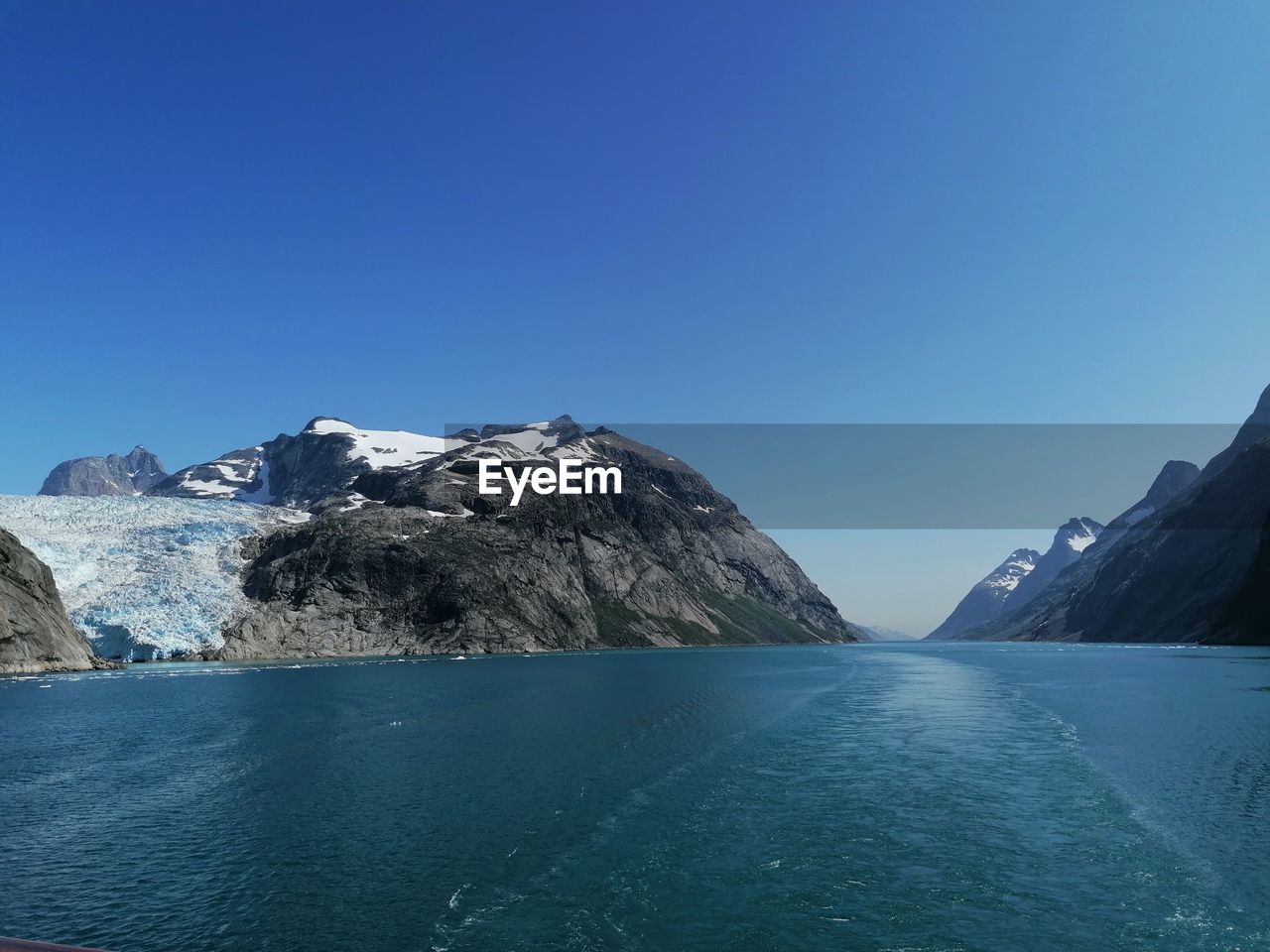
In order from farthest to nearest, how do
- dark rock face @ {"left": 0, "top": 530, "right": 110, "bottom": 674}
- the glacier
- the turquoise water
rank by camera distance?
the glacier < dark rock face @ {"left": 0, "top": 530, "right": 110, "bottom": 674} < the turquoise water

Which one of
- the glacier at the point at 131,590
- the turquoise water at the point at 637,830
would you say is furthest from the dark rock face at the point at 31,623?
the turquoise water at the point at 637,830

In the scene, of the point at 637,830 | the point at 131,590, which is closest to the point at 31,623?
the point at 131,590

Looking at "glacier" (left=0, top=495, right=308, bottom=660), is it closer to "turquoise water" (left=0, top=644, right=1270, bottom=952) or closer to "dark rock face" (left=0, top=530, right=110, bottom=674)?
"dark rock face" (left=0, top=530, right=110, bottom=674)

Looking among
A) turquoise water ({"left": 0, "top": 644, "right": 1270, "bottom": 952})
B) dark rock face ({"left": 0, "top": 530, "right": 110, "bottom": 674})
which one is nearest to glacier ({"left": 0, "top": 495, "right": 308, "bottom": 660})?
dark rock face ({"left": 0, "top": 530, "right": 110, "bottom": 674})

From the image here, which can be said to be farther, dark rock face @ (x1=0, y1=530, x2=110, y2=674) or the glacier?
the glacier

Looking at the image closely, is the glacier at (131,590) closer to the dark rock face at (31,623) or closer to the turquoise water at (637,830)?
the dark rock face at (31,623)

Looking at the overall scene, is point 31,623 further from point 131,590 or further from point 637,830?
A: point 637,830

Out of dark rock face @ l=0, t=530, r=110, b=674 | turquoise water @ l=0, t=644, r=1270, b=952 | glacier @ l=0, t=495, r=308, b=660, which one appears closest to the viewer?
turquoise water @ l=0, t=644, r=1270, b=952

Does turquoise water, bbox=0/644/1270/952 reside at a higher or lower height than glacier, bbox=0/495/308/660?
lower
